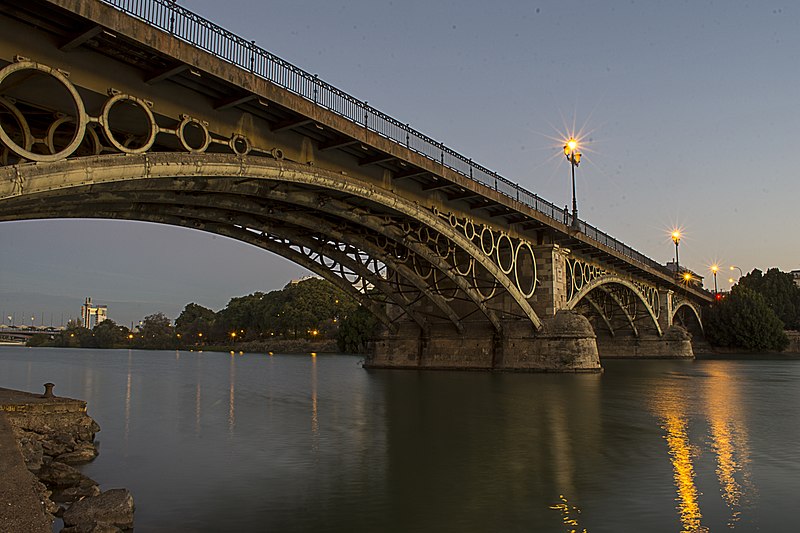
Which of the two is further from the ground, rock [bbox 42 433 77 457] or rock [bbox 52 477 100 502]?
rock [bbox 42 433 77 457]

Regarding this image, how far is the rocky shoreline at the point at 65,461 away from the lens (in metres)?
7.48

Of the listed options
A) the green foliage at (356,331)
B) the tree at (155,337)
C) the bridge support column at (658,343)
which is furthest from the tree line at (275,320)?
the bridge support column at (658,343)

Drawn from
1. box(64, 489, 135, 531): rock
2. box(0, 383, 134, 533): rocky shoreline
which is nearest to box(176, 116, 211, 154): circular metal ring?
box(0, 383, 134, 533): rocky shoreline

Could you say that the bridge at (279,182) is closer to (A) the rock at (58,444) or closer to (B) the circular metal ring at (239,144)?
(B) the circular metal ring at (239,144)

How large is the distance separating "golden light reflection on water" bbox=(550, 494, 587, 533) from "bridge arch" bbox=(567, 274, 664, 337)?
32382 mm

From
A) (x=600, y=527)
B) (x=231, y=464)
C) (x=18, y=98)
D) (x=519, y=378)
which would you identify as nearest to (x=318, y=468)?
(x=231, y=464)

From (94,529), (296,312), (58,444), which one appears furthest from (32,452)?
(296,312)

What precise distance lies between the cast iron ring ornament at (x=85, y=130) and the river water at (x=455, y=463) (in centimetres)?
603

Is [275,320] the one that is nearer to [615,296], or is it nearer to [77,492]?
[615,296]

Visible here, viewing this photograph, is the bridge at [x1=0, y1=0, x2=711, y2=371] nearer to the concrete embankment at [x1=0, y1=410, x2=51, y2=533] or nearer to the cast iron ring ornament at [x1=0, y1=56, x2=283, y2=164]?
the cast iron ring ornament at [x1=0, y1=56, x2=283, y2=164]

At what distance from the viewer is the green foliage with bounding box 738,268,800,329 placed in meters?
109

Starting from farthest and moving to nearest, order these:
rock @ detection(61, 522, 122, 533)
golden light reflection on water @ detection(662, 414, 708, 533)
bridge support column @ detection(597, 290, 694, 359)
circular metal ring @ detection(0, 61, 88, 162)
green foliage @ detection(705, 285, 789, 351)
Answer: green foliage @ detection(705, 285, 789, 351)
bridge support column @ detection(597, 290, 694, 359)
circular metal ring @ detection(0, 61, 88, 162)
golden light reflection on water @ detection(662, 414, 708, 533)
rock @ detection(61, 522, 122, 533)

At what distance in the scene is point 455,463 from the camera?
12.0 m

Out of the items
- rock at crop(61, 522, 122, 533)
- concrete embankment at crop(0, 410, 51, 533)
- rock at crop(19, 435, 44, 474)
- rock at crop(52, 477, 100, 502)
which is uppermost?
concrete embankment at crop(0, 410, 51, 533)
